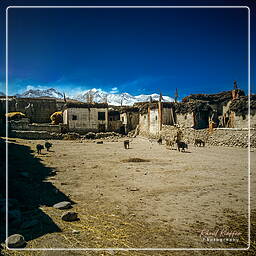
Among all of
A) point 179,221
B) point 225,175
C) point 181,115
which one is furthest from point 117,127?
point 179,221

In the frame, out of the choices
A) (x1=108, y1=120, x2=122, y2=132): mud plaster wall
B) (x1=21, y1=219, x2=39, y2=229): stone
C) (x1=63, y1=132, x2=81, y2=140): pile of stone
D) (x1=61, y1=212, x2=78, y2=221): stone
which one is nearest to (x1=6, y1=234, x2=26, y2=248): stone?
(x1=21, y1=219, x2=39, y2=229): stone

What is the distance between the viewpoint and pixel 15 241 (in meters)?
3.24

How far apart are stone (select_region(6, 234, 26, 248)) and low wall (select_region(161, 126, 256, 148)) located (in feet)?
71.8

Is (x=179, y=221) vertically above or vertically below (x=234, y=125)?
below

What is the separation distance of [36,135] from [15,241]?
2759cm

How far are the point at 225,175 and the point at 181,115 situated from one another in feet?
85.1

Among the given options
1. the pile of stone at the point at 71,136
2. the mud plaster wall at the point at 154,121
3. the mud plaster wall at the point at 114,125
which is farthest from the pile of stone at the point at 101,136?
the mud plaster wall at the point at 154,121

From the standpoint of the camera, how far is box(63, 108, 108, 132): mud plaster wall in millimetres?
34703

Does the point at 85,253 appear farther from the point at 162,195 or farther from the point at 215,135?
the point at 215,135

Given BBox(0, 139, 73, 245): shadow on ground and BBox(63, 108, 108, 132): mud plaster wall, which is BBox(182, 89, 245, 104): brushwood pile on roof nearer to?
BBox(63, 108, 108, 132): mud plaster wall

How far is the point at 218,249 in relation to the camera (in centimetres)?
341

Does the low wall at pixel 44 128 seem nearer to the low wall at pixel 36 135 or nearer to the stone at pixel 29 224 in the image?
the low wall at pixel 36 135

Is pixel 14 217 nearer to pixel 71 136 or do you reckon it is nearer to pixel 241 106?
pixel 71 136

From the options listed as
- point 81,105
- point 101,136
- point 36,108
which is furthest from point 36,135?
point 36,108
